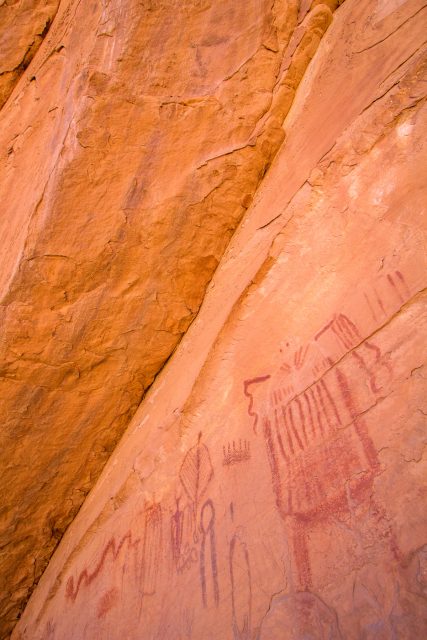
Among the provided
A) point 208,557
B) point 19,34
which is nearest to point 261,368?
point 208,557

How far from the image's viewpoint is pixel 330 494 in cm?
152

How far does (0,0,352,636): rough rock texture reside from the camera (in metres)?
2.71

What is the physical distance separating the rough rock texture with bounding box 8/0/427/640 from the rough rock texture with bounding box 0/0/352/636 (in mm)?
19

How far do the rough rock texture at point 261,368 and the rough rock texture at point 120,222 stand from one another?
19 millimetres

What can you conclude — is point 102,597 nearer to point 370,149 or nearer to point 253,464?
point 253,464

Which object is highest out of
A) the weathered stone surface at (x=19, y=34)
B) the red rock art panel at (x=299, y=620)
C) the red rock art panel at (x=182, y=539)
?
the weathered stone surface at (x=19, y=34)

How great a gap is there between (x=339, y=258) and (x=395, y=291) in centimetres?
39

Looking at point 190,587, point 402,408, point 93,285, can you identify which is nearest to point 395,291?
point 402,408

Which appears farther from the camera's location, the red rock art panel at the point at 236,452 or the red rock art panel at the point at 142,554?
the red rock art panel at the point at 142,554

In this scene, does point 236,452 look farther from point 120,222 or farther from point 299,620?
point 120,222

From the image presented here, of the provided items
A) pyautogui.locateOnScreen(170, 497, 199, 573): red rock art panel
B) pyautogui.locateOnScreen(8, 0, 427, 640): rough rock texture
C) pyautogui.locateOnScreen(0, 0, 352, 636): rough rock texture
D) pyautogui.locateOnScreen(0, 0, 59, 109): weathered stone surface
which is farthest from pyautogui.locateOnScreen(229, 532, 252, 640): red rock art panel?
pyautogui.locateOnScreen(0, 0, 59, 109): weathered stone surface

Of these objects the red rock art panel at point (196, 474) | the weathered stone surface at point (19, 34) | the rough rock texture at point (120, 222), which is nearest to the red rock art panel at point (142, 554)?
the red rock art panel at point (196, 474)

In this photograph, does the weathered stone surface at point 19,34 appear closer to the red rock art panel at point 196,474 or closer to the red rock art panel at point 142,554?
the red rock art panel at point 196,474

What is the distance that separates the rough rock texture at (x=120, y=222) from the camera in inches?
106
